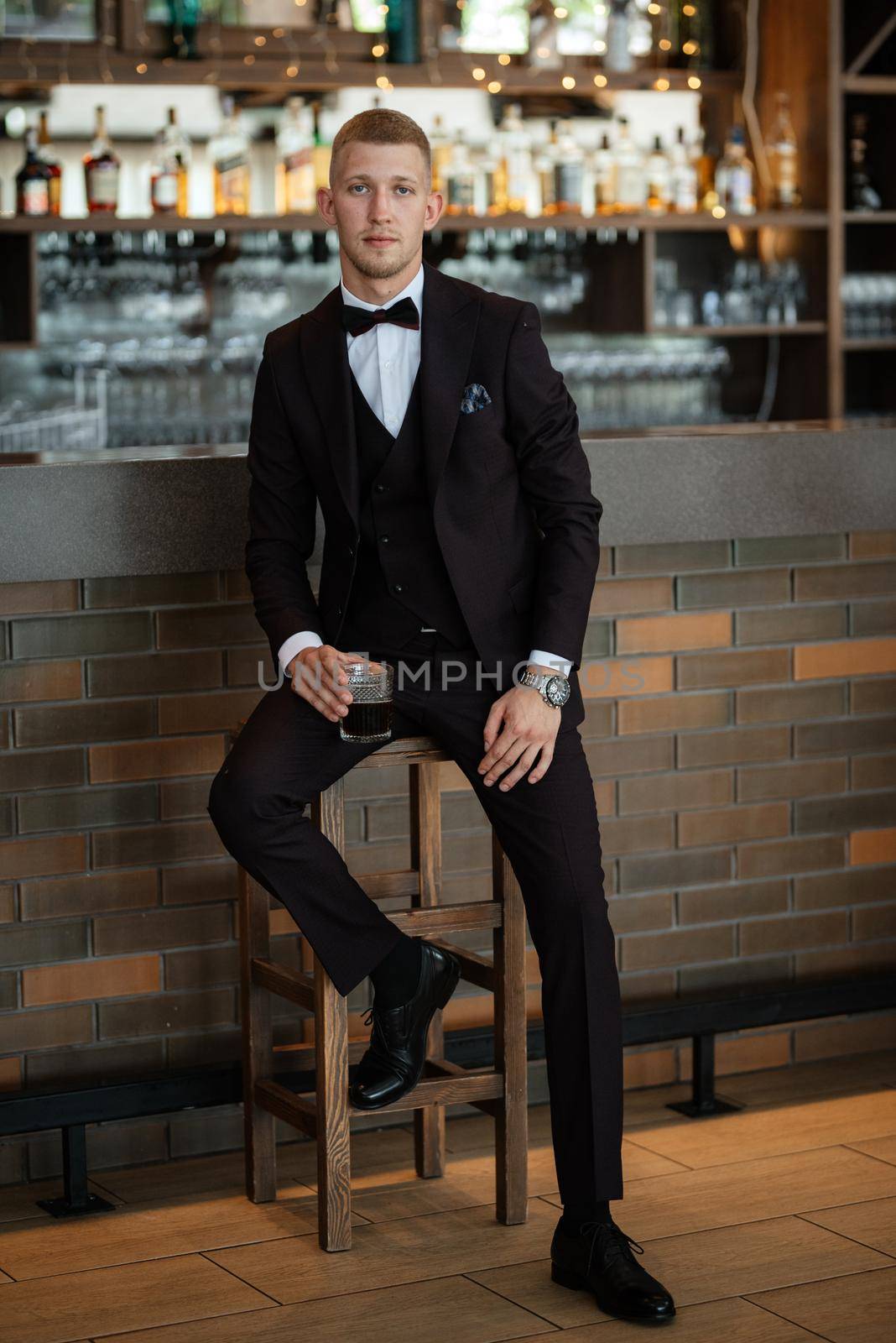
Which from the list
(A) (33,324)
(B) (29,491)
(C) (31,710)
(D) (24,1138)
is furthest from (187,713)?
(A) (33,324)

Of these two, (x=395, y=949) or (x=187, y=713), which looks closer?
(x=395, y=949)

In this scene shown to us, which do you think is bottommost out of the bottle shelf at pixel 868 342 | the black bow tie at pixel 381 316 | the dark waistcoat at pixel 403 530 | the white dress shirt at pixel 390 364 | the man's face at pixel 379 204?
the dark waistcoat at pixel 403 530

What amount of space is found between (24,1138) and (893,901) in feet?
5.27

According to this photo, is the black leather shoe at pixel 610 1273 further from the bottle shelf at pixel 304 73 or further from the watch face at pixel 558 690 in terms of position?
the bottle shelf at pixel 304 73

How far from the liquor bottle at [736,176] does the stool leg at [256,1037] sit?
3234 mm

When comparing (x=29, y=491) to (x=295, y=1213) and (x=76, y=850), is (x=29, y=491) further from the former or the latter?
(x=295, y=1213)

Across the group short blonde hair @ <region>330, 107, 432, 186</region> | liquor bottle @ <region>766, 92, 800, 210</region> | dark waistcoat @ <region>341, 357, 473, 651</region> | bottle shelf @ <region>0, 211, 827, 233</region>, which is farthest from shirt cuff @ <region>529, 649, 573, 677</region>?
liquor bottle @ <region>766, 92, 800, 210</region>

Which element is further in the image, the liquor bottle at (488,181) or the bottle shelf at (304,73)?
the liquor bottle at (488,181)

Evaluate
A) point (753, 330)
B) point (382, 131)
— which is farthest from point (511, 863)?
point (753, 330)

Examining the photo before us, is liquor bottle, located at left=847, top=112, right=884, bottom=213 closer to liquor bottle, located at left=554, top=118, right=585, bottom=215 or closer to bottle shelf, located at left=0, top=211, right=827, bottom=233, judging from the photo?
bottle shelf, located at left=0, top=211, right=827, bottom=233

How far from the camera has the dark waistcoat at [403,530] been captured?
7.77 feet

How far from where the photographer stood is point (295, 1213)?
250 cm

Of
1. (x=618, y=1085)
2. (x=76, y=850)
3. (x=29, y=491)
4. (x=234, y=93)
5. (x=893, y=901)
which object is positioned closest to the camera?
(x=618, y=1085)

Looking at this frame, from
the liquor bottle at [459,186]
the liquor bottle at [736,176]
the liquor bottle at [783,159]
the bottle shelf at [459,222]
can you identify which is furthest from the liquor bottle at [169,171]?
the liquor bottle at [783,159]
